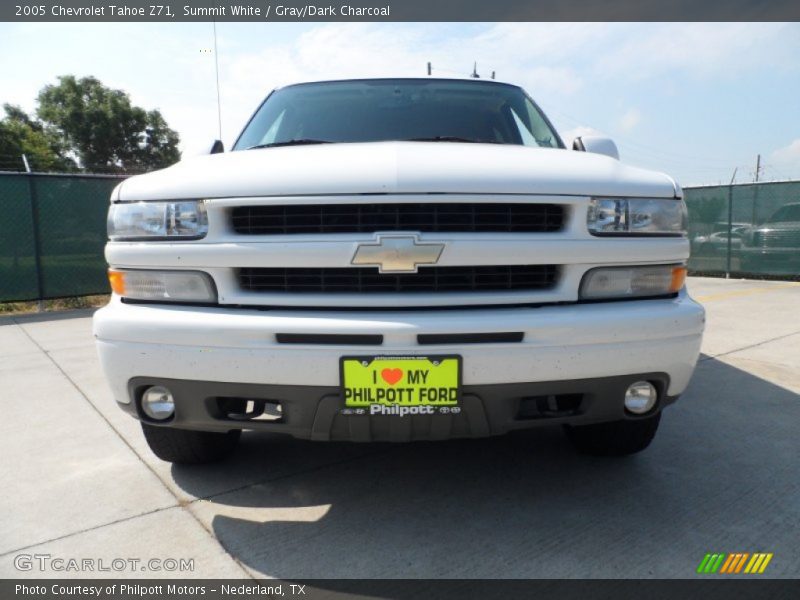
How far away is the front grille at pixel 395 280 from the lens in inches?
79.4

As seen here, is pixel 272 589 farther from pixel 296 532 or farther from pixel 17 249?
pixel 17 249

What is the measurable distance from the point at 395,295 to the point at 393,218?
26 centimetres

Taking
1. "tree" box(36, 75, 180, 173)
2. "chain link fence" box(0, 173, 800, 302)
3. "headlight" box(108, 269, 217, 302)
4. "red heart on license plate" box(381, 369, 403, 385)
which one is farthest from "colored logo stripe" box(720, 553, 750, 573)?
"tree" box(36, 75, 180, 173)

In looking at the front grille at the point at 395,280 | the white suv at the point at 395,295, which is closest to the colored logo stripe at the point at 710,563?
the white suv at the point at 395,295

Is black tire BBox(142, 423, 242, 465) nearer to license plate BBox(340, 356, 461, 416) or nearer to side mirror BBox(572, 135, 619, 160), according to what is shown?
license plate BBox(340, 356, 461, 416)

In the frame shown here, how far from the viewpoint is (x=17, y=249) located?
788cm

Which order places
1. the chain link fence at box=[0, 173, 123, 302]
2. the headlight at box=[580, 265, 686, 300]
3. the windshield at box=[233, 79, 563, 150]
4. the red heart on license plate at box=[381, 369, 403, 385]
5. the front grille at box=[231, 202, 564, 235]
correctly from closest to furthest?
the red heart on license plate at box=[381, 369, 403, 385] < the front grille at box=[231, 202, 564, 235] < the headlight at box=[580, 265, 686, 300] < the windshield at box=[233, 79, 563, 150] < the chain link fence at box=[0, 173, 123, 302]

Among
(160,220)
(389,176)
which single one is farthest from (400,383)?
(160,220)

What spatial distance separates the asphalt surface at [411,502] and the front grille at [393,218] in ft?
3.62

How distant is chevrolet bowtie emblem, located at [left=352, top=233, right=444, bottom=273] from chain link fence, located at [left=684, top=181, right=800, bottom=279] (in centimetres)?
1068

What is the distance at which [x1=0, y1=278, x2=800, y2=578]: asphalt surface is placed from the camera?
2033 millimetres

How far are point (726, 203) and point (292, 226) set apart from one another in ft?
37.9

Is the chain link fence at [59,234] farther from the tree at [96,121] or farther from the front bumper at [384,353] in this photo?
the tree at [96,121]

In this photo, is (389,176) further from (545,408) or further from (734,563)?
(734,563)
